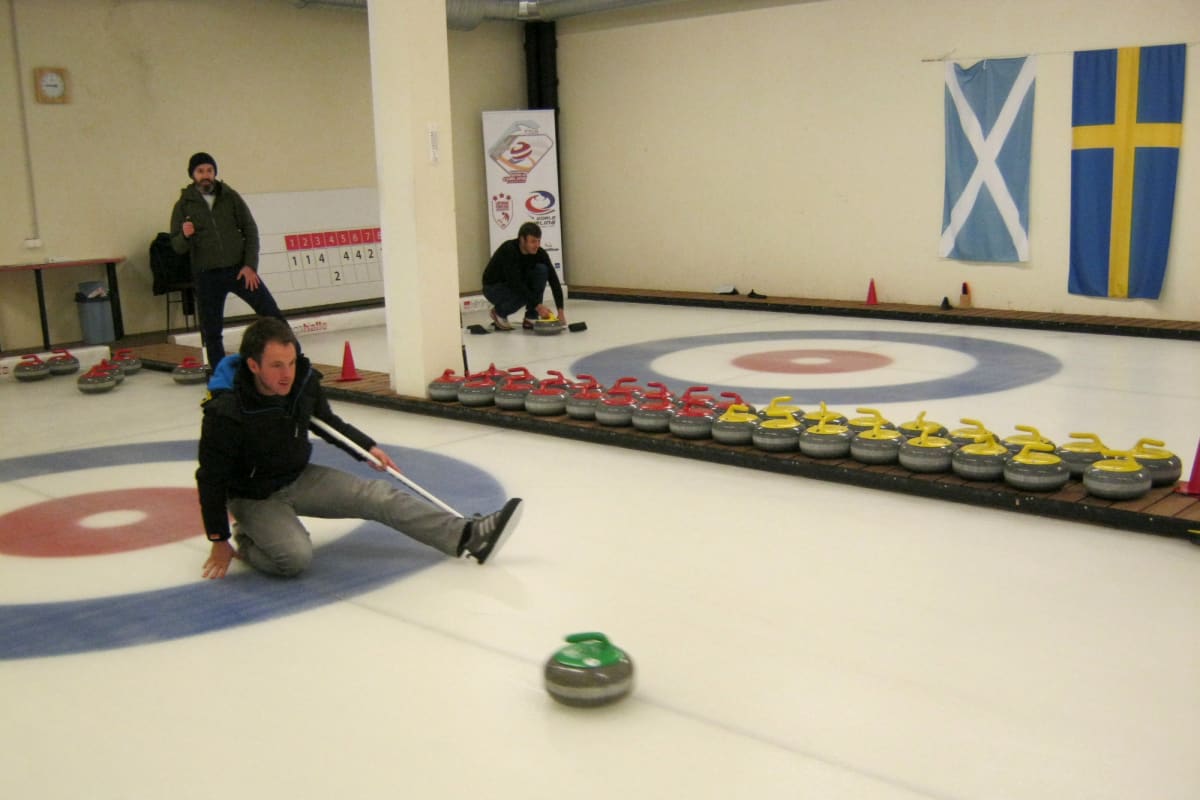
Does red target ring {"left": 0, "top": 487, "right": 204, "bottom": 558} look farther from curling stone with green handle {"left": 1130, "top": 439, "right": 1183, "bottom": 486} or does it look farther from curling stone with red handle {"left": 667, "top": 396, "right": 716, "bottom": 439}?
curling stone with green handle {"left": 1130, "top": 439, "right": 1183, "bottom": 486}

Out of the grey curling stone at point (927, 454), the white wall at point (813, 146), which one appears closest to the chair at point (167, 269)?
the white wall at point (813, 146)

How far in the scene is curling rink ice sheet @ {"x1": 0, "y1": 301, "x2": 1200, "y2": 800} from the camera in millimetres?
3326

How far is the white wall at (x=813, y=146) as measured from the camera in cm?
1139

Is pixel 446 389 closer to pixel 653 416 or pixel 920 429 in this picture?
pixel 653 416

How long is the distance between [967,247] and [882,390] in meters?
4.59

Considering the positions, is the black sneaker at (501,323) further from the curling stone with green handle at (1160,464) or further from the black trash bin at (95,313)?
→ the curling stone with green handle at (1160,464)

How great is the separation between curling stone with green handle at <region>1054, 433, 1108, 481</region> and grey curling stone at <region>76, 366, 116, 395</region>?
7409 millimetres

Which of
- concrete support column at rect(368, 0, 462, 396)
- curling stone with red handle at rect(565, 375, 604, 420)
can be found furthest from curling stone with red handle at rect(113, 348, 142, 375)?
curling stone with red handle at rect(565, 375, 604, 420)

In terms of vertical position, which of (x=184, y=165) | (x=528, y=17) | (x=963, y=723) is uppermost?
(x=528, y=17)

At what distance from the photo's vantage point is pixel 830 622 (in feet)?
14.2

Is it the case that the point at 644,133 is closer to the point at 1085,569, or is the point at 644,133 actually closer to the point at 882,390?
the point at 882,390

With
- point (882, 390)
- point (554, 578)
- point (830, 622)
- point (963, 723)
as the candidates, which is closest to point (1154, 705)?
point (963, 723)

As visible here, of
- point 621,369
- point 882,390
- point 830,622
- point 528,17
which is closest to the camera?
point 830,622

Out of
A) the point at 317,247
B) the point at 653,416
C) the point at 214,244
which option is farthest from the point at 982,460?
the point at 317,247
